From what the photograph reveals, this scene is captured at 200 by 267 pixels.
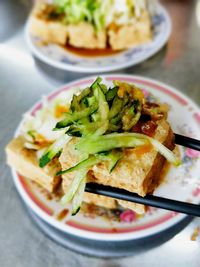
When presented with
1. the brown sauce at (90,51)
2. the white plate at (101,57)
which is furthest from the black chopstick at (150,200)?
the brown sauce at (90,51)

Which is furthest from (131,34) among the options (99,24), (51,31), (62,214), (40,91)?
(62,214)

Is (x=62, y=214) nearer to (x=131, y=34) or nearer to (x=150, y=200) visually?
(x=150, y=200)

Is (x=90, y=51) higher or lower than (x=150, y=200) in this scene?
higher

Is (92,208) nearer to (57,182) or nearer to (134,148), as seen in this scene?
(57,182)

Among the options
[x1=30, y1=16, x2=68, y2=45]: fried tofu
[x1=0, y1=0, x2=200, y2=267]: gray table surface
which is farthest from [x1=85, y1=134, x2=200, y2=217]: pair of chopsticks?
[x1=30, y1=16, x2=68, y2=45]: fried tofu

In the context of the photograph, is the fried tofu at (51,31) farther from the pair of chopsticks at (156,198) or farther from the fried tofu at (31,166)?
the pair of chopsticks at (156,198)

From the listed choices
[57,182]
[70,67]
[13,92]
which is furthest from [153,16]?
[57,182]

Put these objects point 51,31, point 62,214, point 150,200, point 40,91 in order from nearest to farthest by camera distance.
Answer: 1. point 150,200
2. point 62,214
3. point 40,91
4. point 51,31
